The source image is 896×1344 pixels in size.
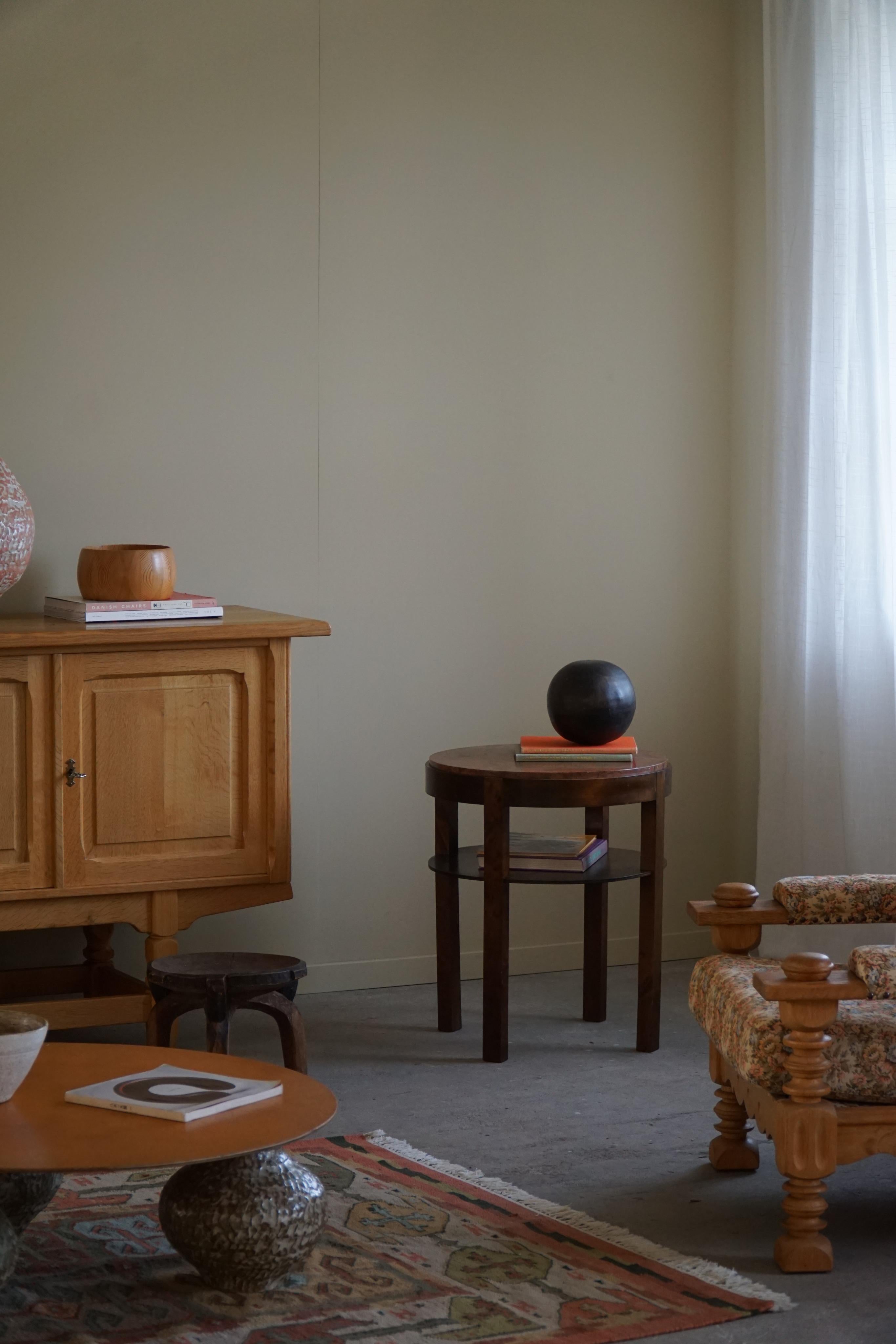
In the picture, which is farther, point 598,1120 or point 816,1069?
point 598,1120

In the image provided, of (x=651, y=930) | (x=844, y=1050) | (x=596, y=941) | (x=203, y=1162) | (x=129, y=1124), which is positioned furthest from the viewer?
(x=596, y=941)

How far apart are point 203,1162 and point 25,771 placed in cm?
139

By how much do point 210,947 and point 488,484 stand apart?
143cm

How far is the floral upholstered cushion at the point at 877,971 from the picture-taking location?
2527 millimetres

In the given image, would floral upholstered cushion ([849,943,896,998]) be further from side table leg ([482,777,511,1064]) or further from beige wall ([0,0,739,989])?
beige wall ([0,0,739,989])

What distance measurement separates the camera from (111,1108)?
2.26 m

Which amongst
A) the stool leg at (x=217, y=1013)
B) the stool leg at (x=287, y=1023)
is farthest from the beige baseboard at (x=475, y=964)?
the stool leg at (x=217, y=1013)

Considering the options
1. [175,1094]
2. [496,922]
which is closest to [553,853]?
[496,922]

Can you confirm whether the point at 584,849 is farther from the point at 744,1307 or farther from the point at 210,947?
the point at 744,1307

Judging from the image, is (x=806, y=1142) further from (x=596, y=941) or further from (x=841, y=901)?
(x=596, y=941)

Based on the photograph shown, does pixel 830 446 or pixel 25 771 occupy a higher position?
pixel 830 446

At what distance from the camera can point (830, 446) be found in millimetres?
4094

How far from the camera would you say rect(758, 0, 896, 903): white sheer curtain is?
3973mm

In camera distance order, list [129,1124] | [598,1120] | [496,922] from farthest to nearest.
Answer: [496,922]
[598,1120]
[129,1124]
